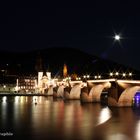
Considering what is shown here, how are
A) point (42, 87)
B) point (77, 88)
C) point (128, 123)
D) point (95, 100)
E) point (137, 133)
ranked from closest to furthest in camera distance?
point (137, 133) → point (128, 123) → point (95, 100) → point (77, 88) → point (42, 87)

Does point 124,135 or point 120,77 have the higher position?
point 120,77

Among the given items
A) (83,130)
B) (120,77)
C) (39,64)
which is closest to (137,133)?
(83,130)

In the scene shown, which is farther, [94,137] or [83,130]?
[83,130]

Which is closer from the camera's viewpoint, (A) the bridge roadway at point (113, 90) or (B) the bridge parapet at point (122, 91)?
(B) the bridge parapet at point (122, 91)

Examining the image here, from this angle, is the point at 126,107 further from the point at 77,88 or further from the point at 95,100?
the point at 77,88

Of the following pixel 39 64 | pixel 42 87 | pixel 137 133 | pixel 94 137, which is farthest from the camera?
pixel 39 64

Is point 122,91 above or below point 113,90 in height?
below

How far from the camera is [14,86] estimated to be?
507 ft

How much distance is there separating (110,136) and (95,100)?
142 feet

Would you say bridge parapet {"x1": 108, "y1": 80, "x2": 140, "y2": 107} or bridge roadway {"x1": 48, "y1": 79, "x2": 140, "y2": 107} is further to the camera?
bridge roadway {"x1": 48, "y1": 79, "x2": 140, "y2": 107}

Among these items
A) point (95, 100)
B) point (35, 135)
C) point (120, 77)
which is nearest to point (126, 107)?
point (120, 77)

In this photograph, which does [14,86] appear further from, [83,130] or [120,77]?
[83,130]

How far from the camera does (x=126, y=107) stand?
170 feet

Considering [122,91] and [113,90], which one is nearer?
[122,91]
